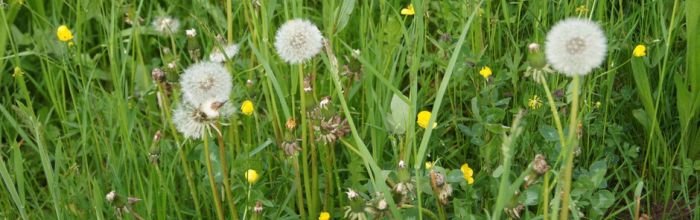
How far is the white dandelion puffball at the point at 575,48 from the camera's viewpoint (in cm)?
118

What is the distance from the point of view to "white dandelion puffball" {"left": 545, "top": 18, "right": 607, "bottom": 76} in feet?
3.88

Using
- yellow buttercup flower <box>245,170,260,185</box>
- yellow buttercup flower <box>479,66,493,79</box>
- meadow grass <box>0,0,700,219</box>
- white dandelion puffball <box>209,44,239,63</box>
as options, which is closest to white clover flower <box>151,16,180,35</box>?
meadow grass <box>0,0,700,219</box>

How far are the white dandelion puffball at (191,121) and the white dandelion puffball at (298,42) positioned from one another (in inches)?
7.5

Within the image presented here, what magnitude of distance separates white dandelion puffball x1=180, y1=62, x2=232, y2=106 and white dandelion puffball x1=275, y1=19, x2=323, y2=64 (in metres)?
0.11

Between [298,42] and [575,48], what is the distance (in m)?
0.54

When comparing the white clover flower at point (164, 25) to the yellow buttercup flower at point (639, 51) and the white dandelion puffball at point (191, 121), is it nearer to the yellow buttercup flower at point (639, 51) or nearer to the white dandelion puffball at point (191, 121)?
the white dandelion puffball at point (191, 121)

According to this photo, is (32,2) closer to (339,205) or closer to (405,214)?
(339,205)

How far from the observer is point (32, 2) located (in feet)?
9.51

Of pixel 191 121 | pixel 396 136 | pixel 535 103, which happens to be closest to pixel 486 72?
pixel 535 103

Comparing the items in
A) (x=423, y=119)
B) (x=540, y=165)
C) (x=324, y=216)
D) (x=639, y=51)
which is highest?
(x=540, y=165)

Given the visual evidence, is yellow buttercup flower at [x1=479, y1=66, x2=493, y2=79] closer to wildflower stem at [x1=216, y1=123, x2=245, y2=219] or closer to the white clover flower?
wildflower stem at [x1=216, y1=123, x2=245, y2=219]

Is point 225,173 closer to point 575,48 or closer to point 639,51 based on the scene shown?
point 575,48

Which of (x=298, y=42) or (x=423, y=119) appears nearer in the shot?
(x=298, y=42)

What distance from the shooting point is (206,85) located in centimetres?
154
